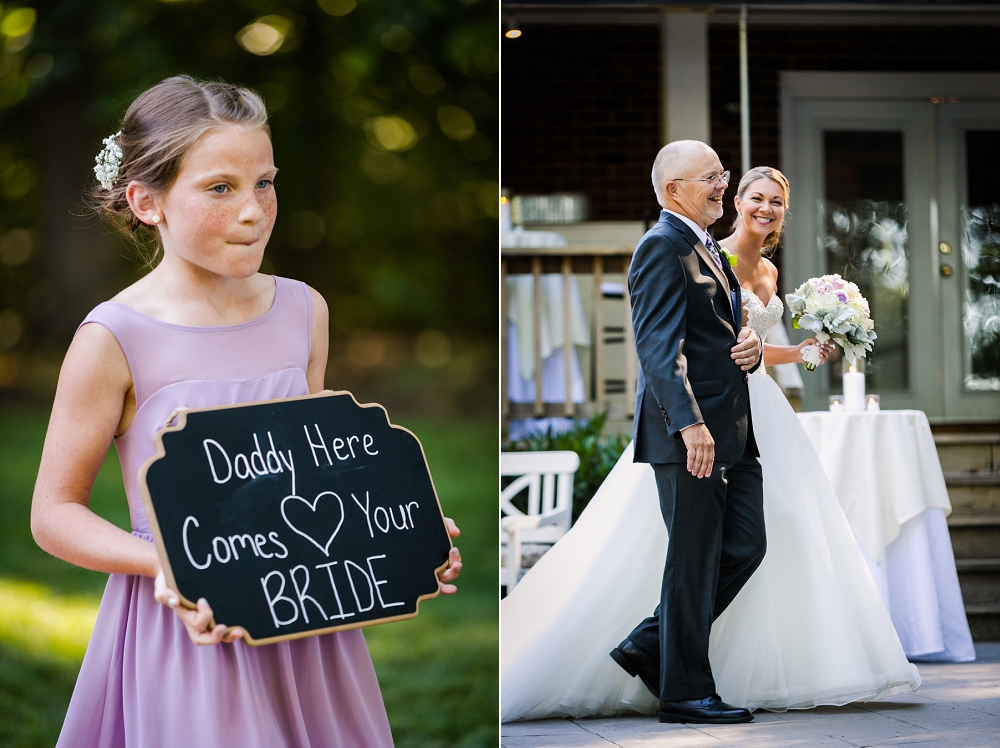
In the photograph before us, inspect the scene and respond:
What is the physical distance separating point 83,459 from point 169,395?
0.49 ft

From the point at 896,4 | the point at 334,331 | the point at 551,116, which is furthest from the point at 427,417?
the point at 896,4

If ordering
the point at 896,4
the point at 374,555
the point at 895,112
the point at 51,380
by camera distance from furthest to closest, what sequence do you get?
the point at 895,112
the point at 51,380
the point at 896,4
the point at 374,555

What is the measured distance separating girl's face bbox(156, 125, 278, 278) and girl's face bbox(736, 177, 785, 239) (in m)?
2.12

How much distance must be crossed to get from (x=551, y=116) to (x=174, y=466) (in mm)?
5776

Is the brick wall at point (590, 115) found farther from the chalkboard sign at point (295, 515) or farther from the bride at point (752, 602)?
the chalkboard sign at point (295, 515)

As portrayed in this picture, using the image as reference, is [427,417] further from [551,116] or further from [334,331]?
[551,116]

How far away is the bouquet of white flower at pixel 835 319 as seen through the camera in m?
3.49

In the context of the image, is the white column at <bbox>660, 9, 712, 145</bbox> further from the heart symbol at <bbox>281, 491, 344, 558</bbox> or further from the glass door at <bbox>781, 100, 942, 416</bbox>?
the heart symbol at <bbox>281, 491, 344, 558</bbox>

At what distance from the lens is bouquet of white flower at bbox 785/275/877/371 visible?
349 cm

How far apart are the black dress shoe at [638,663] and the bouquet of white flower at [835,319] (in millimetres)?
1078

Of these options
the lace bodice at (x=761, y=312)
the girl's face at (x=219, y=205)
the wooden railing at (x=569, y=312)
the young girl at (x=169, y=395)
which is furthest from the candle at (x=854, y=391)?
the girl's face at (x=219, y=205)

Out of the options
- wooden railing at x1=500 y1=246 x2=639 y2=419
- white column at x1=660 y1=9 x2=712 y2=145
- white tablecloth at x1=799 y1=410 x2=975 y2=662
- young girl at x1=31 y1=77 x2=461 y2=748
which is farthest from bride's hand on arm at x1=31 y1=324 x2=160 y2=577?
white column at x1=660 y1=9 x2=712 y2=145

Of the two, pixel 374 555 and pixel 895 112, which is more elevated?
pixel 895 112

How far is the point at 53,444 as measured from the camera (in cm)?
153
